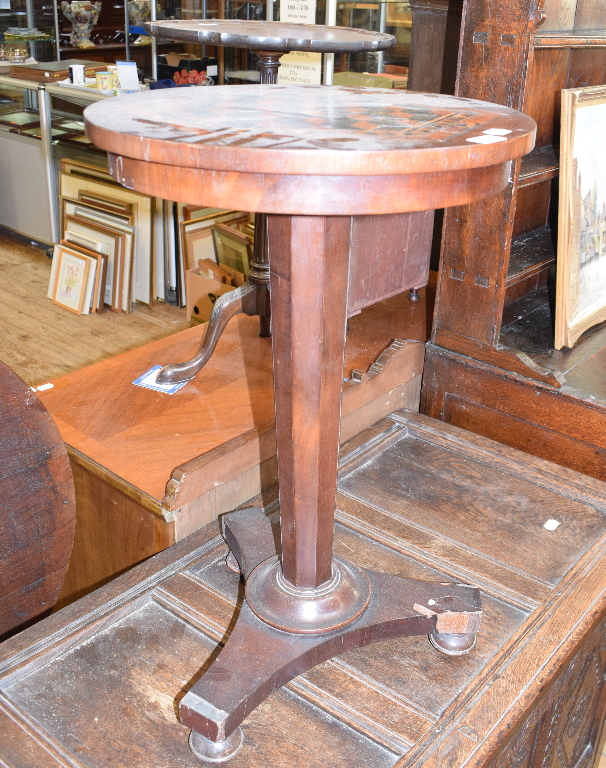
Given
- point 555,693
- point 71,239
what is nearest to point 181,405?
point 555,693

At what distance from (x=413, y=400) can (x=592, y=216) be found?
1.89ft

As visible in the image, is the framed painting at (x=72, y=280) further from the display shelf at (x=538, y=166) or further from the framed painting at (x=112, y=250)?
the display shelf at (x=538, y=166)

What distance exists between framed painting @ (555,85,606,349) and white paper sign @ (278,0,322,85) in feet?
6.71

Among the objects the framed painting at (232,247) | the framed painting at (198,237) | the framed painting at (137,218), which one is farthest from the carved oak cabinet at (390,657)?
the framed painting at (137,218)

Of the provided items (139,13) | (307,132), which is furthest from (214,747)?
(139,13)

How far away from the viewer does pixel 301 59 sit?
11.6 feet

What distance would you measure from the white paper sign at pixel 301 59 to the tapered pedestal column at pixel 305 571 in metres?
2.77

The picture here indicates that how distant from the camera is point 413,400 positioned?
1896mm

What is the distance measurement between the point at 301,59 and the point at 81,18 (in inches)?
107

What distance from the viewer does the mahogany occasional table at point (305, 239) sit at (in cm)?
74

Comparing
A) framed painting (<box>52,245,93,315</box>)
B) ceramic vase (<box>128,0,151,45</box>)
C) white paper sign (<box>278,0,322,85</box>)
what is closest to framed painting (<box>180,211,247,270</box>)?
framed painting (<box>52,245,93,315</box>)

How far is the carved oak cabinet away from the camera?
3.19ft

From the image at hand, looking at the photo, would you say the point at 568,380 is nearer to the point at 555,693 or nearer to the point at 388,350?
the point at 388,350

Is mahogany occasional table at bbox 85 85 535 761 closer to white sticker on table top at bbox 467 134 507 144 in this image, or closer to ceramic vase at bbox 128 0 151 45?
white sticker on table top at bbox 467 134 507 144
